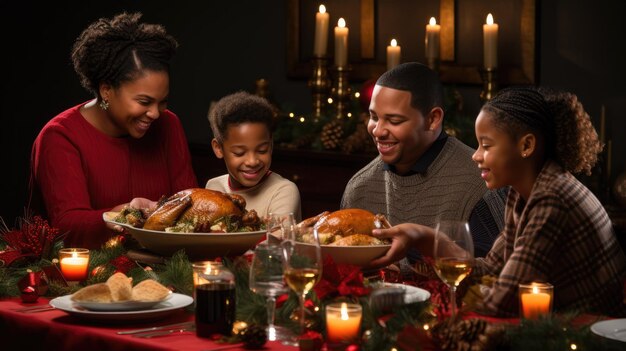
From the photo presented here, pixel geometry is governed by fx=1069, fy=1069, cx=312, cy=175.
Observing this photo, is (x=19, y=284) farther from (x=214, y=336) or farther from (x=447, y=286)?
(x=447, y=286)

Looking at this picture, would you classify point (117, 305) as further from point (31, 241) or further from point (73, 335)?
point (31, 241)

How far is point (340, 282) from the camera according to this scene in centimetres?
229

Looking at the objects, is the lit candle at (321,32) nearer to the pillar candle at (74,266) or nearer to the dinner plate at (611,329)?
the pillar candle at (74,266)

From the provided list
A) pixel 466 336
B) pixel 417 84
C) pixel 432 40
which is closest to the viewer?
pixel 466 336

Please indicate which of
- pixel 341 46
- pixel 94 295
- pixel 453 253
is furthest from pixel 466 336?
pixel 341 46

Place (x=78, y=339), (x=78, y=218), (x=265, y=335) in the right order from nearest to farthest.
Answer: (x=265, y=335) < (x=78, y=339) < (x=78, y=218)

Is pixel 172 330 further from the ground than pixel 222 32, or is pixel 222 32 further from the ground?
pixel 222 32

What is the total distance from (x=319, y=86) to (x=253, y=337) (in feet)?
10.0

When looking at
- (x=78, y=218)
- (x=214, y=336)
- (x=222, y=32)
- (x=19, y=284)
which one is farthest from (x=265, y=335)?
(x=222, y=32)

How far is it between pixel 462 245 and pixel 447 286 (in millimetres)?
244

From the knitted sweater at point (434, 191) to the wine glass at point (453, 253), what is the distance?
1.14 metres

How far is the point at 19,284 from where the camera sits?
253 cm

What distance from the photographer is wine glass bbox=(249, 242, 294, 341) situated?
2109mm

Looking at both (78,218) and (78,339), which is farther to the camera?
(78,218)
